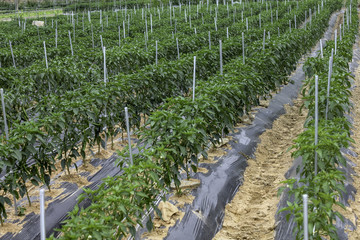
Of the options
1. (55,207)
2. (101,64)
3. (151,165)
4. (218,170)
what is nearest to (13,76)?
(101,64)

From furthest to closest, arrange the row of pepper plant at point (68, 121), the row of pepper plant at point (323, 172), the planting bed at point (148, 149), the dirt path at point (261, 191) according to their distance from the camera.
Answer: the dirt path at point (261, 191) < the row of pepper plant at point (68, 121) < the planting bed at point (148, 149) < the row of pepper plant at point (323, 172)

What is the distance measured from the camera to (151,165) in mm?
3871

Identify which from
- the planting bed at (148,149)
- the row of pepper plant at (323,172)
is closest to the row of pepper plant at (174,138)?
the planting bed at (148,149)

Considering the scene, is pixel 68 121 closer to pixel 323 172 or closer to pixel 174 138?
pixel 174 138

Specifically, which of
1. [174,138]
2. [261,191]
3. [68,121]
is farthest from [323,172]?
[68,121]

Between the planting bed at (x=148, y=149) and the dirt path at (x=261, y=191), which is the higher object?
the planting bed at (x=148, y=149)

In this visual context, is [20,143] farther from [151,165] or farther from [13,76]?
[13,76]

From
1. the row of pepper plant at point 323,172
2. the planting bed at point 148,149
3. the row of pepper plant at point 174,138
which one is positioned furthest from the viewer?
the planting bed at point 148,149

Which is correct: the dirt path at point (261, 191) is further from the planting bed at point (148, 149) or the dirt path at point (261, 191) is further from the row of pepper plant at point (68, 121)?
the row of pepper plant at point (68, 121)

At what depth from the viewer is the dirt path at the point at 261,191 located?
4805mm

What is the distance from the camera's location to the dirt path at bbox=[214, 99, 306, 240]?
4805mm

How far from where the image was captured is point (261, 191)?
18.9 ft

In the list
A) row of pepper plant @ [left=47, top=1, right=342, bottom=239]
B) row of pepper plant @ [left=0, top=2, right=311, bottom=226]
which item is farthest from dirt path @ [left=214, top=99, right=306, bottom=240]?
row of pepper plant @ [left=0, top=2, right=311, bottom=226]

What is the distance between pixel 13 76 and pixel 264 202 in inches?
207
